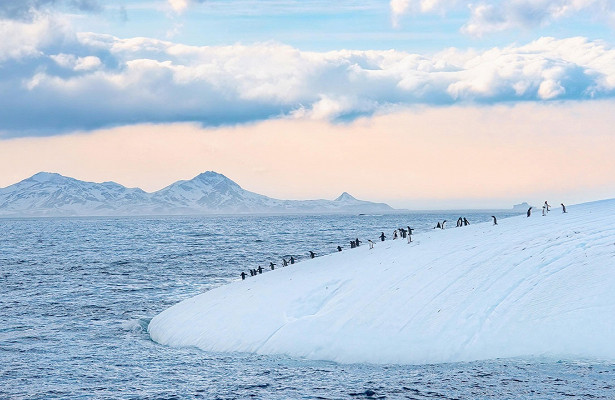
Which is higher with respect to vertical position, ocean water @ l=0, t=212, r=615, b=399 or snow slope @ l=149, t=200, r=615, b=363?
snow slope @ l=149, t=200, r=615, b=363

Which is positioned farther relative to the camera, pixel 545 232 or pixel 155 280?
pixel 155 280

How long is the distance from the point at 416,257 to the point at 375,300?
14.8 feet

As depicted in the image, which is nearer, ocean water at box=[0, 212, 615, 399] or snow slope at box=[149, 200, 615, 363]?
ocean water at box=[0, 212, 615, 399]

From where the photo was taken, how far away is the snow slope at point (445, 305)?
2059 centimetres

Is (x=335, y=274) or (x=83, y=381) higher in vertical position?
(x=335, y=274)

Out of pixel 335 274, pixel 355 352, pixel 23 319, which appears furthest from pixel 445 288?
pixel 23 319

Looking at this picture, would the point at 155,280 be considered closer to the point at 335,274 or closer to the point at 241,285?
the point at 241,285

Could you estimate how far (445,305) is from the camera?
74.3 ft

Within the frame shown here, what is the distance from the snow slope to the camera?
67.6ft

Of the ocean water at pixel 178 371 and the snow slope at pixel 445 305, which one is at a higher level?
the snow slope at pixel 445 305

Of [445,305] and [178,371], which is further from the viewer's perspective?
[178,371]

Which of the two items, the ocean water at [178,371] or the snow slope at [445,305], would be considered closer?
the ocean water at [178,371]

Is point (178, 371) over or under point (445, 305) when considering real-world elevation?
under

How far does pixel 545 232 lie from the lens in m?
27.3
